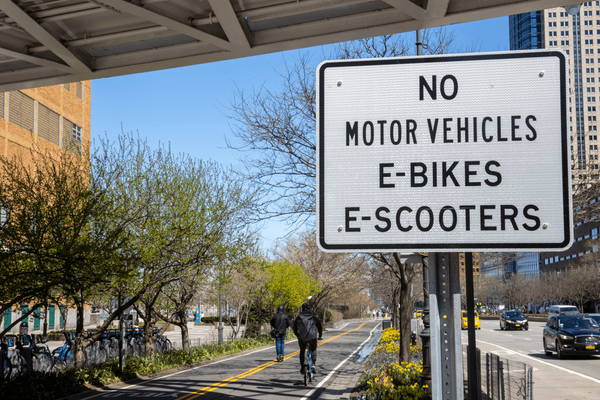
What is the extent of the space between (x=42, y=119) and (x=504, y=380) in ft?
112

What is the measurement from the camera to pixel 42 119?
115 ft

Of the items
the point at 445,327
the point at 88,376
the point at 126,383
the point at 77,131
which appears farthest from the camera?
the point at 77,131

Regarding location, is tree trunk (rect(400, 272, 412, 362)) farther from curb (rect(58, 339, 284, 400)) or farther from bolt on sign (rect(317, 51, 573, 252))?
bolt on sign (rect(317, 51, 573, 252))

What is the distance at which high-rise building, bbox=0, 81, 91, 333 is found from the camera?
31.5 meters

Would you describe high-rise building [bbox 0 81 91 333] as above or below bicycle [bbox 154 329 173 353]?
above

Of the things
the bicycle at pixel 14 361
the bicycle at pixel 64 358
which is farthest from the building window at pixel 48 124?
the bicycle at pixel 14 361

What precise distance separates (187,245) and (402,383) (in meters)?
7.62

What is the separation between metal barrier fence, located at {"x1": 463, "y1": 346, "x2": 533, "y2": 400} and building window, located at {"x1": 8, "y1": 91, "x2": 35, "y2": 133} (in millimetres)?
30785

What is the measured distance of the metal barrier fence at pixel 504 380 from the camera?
661 cm

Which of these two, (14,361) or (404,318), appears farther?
(404,318)

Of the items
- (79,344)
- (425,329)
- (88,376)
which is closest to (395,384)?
(425,329)

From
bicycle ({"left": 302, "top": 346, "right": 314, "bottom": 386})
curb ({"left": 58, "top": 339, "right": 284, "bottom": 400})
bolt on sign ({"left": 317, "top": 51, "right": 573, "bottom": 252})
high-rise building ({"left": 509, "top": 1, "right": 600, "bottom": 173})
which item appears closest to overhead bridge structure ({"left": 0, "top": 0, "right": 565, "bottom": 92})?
bolt on sign ({"left": 317, "top": 51, "right": 573, "bottom": 252})

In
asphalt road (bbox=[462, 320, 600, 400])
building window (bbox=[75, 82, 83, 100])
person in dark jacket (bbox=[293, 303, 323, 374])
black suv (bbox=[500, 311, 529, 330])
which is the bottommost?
black suv (bbox=[500, 311, 529, 330])

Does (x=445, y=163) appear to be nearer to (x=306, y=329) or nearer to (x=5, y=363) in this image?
(x=306, y=329)
